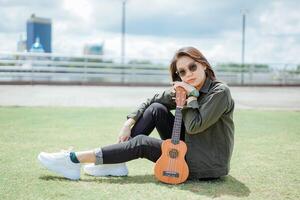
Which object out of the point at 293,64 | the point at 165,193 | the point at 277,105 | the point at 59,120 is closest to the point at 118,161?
the point at 165,193

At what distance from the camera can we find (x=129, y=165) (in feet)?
16.1

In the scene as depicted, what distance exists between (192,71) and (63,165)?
4.13ft

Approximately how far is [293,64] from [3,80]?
1365 centimetres

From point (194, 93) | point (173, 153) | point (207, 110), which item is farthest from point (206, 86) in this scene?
point (173, 153)

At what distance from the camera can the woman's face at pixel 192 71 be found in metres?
4.04

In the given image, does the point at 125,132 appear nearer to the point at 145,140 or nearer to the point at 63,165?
the point at 145,140

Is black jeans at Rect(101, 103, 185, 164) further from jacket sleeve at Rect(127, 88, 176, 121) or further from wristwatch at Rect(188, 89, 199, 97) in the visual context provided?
wristwatch at Rect(188, 89, 199, 97)

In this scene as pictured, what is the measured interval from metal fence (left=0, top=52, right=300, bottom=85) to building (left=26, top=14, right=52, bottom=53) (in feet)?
121

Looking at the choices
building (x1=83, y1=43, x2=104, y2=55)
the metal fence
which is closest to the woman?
the metal fence

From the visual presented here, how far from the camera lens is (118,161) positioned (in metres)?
4.20

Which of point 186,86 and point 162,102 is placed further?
point 162,102

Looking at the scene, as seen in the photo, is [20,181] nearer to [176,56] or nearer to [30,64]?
[176,56]

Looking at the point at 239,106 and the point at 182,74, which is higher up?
the point at 182,74

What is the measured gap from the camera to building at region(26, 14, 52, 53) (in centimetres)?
6034
